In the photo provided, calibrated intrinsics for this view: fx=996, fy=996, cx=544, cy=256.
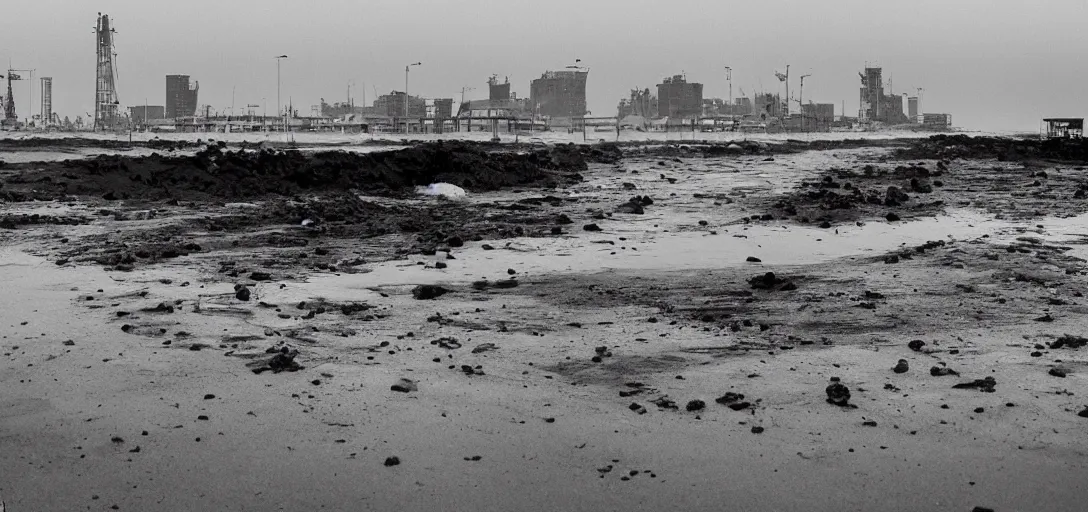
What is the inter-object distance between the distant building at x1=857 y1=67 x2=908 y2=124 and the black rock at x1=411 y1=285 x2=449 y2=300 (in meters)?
166

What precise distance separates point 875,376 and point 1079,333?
1.90 meters

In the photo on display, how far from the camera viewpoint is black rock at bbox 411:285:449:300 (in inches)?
308

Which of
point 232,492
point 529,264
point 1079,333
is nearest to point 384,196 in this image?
point 529,264

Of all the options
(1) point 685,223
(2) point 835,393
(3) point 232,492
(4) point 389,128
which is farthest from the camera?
(4) point 389,128

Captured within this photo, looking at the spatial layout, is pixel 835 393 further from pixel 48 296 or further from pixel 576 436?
pixel 48 296

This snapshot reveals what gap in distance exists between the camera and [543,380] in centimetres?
534

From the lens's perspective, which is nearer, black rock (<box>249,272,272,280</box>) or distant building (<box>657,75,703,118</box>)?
black rock (<box>249,272,272,280</box>)

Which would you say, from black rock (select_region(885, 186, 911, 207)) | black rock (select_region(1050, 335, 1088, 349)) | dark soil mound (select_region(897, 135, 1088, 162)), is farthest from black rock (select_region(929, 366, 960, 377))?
dark soil mound (select_region(897, 135, 1088, 162))

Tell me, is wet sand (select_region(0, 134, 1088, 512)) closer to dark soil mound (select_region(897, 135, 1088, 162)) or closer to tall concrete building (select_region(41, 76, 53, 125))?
dark soil mound (select_region(897, 135, 1088, 162))

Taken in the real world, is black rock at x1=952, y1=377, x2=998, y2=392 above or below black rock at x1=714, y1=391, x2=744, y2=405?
above

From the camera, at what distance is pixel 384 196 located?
19094 millimetres

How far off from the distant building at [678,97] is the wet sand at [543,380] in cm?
14923

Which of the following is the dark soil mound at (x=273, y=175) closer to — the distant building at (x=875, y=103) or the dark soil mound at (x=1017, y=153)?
the dark soil mound at (x=1017, y=153)

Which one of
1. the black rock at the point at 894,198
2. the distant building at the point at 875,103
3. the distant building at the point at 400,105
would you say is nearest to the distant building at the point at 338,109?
the distant building at the point at 400,105
